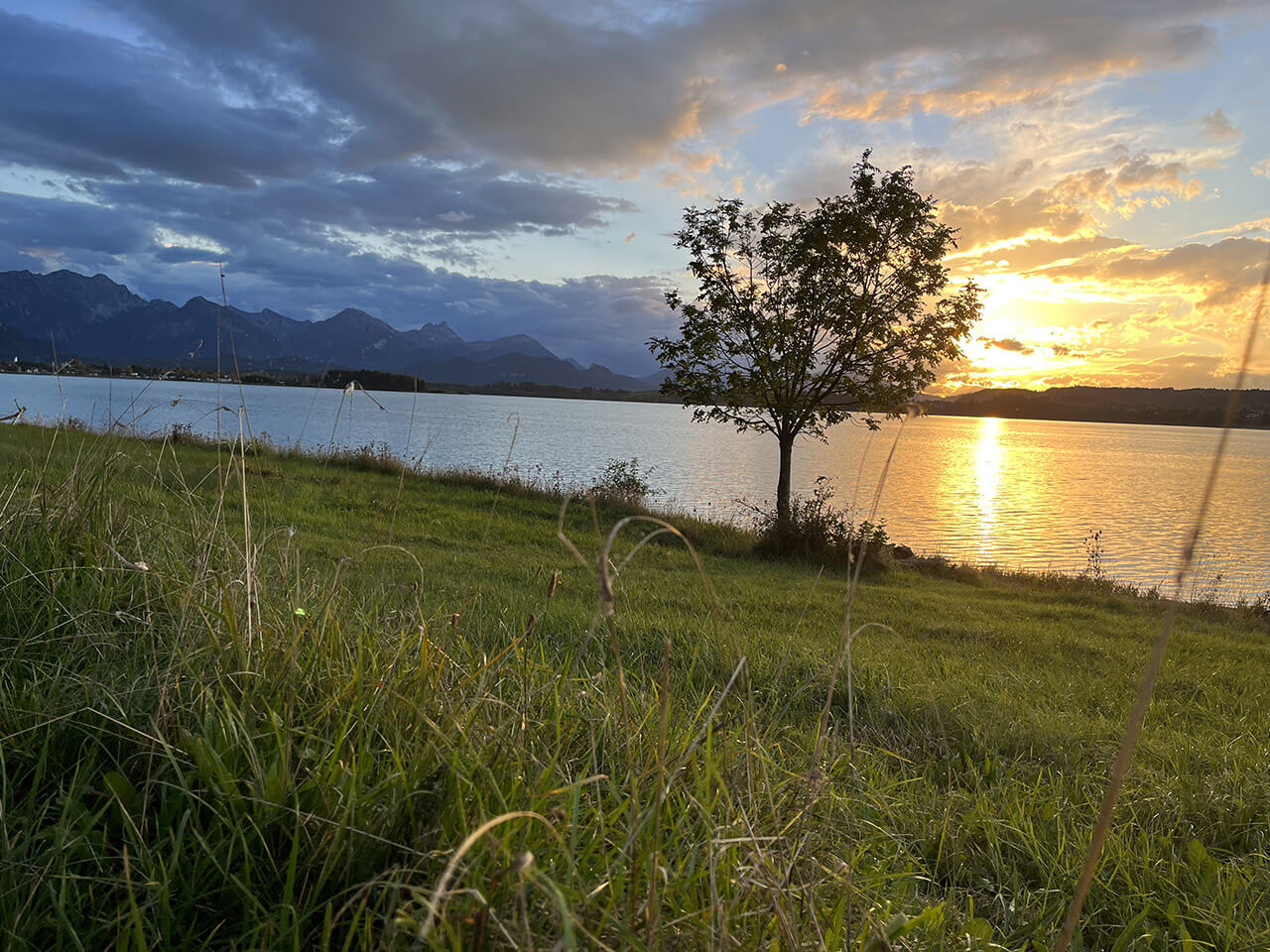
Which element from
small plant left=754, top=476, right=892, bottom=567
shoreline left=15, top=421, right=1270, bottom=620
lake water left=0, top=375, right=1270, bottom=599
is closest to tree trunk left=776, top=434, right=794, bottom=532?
small plant left=754, top=476, right=892, bottom=567

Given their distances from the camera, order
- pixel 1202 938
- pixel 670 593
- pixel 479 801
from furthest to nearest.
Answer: pixel 670 593
pixel 1202 938
pixel 479 801

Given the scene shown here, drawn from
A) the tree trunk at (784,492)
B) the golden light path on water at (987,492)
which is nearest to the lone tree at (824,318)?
the tree trunk at (784,492)

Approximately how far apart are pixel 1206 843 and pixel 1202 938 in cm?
97

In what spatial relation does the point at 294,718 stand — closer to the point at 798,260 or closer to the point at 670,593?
the point at 670,593

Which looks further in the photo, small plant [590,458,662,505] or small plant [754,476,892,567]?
small plant [590,458,662,505]

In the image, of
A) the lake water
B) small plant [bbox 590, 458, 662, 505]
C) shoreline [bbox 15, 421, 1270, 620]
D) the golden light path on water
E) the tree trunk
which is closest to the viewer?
the lake water

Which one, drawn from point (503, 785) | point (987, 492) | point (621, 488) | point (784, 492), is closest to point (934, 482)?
point (987, 492)

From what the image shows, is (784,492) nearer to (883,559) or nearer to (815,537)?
(815,537)

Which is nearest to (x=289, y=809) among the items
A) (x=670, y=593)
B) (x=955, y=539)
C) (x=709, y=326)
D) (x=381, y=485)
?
(x=670, y=593)

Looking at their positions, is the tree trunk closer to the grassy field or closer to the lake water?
the lake water

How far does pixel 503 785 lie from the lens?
184 centimetres

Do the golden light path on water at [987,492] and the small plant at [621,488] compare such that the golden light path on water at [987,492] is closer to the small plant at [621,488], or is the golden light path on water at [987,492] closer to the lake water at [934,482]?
the lake water at [934,482]

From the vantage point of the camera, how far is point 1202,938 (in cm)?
263

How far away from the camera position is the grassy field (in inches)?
60.7
